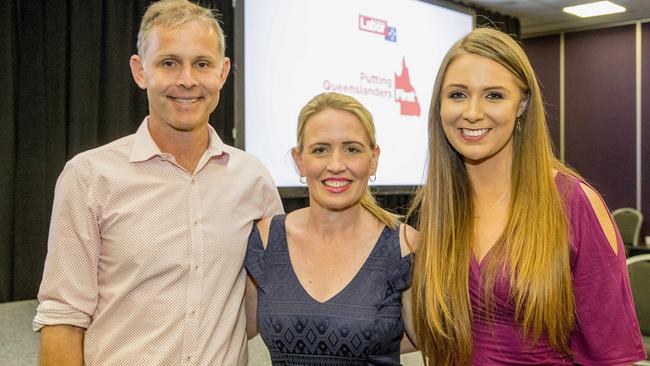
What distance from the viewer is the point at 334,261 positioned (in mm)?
1774

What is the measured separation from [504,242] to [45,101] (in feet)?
11.3

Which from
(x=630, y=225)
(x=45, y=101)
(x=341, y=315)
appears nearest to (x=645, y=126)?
(x=630, y=225)

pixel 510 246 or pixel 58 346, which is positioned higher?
pixel 510 246

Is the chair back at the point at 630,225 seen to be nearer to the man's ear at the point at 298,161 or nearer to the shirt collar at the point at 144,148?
the man's ear at the point at 298,161

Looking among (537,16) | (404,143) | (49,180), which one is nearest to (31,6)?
(49,180)

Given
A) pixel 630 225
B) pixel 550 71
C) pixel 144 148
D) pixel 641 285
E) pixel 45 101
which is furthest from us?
pixel 550 71

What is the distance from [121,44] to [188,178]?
3083 mm

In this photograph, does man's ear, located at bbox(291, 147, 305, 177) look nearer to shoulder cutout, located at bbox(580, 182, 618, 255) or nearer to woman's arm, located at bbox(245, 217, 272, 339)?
woman's arm, located at bbox(245, 217, 272, 339)

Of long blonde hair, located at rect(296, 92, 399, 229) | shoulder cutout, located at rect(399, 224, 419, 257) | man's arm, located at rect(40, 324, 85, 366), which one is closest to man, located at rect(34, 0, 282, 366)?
man's arm, located at rect(40, 324, 85, 366)

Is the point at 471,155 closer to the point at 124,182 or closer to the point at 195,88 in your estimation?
the point at 195,88

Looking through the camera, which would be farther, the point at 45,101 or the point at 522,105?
the point at 45,101

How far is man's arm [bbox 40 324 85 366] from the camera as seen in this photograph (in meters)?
1.62

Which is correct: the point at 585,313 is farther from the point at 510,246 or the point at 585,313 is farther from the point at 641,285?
the point at 641,285

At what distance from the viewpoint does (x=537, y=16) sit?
8148 millimetres
